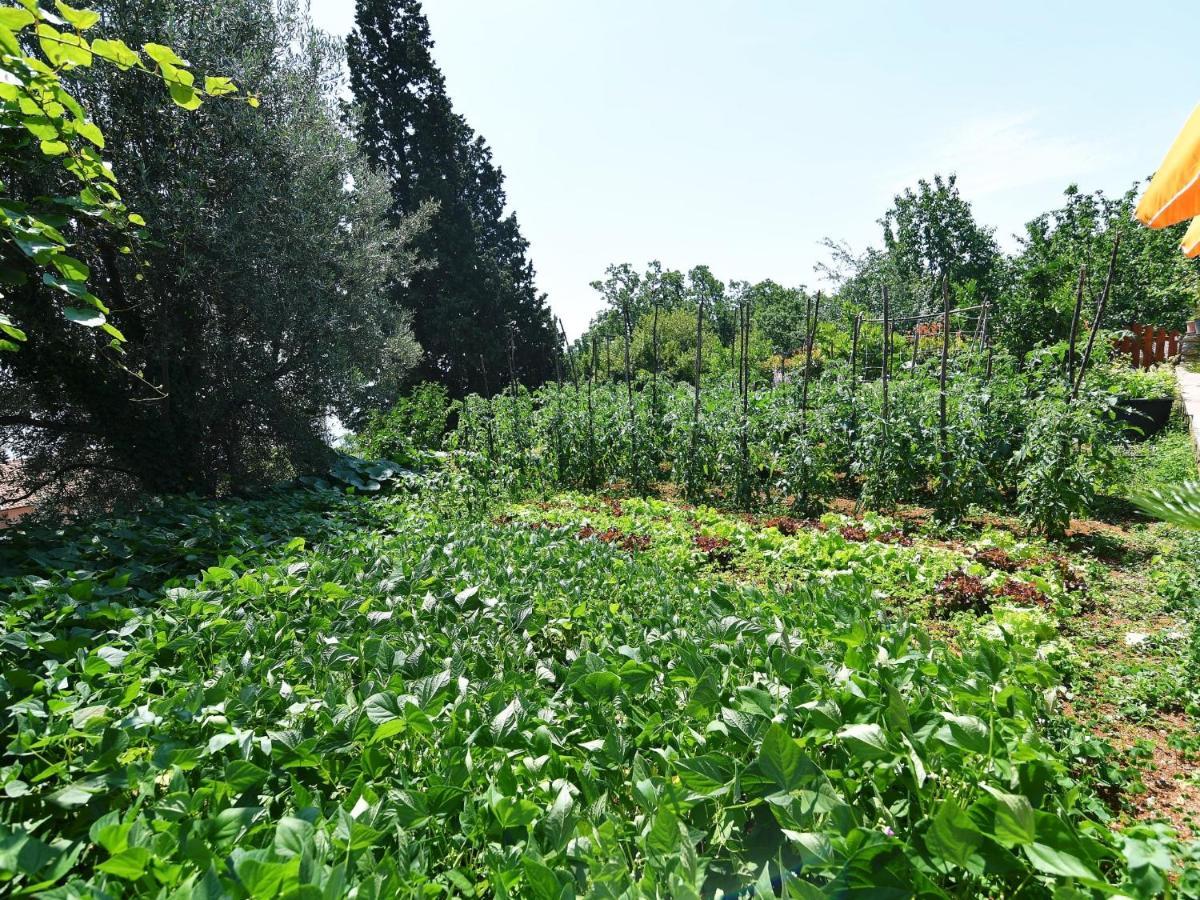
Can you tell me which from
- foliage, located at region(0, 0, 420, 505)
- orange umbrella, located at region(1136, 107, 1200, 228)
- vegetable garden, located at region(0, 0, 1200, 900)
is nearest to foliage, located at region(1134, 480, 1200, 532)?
vegetable garden, located at region(0, 0, 1200, 900)

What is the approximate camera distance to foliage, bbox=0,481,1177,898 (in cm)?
105

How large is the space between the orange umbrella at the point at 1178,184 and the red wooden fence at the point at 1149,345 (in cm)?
1635

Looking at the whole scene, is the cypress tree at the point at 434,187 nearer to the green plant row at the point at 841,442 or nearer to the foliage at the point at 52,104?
the green plant row at the point at 841,442

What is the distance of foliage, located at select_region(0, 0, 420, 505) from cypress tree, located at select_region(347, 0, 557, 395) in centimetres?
1199

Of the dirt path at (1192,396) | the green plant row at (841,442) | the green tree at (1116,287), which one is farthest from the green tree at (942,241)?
the green plant row at (841,442)

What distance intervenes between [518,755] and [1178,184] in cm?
330

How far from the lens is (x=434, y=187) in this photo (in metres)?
20.4

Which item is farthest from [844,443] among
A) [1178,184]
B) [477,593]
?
[477,593]

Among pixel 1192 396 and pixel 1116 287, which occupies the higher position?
pixel 1116 287

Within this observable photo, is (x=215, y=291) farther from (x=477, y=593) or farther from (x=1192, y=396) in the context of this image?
(x=1192, y=396)

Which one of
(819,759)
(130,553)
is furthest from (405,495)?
(819,759)

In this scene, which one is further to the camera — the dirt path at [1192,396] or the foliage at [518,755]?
the dirt path at [1192,396]

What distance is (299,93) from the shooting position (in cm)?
736

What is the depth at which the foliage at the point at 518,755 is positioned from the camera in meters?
1.05
